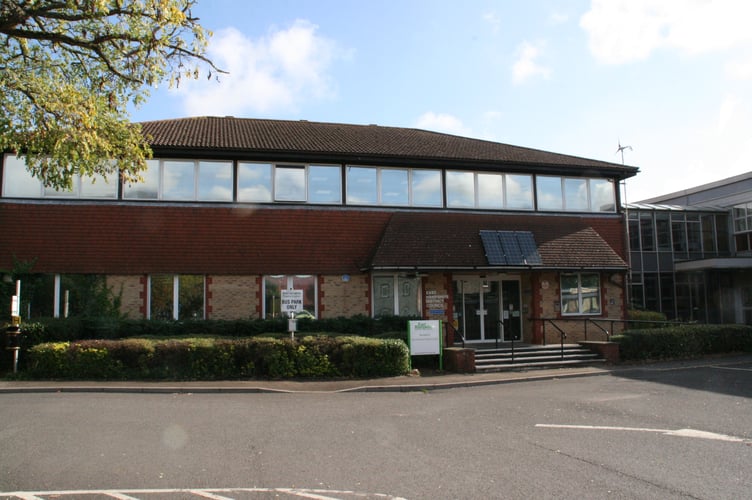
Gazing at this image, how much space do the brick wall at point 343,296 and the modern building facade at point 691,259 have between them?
615 inches

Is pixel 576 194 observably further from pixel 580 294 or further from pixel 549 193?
pixel 580 294

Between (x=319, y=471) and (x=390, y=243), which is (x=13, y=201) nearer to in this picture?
(x=390, y=243)

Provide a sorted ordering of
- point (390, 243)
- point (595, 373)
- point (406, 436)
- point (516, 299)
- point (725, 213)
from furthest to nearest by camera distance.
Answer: point (725, 213) → point (516, 299) → point (390, 243) → point (595, 373) → point (406, 436)

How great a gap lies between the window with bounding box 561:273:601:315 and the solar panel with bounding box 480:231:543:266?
173cm

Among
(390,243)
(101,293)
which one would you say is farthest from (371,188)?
(101,293)

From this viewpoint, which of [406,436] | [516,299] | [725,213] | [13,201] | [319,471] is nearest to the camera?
[319,471]

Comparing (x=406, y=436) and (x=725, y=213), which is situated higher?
(x=725, y=213)

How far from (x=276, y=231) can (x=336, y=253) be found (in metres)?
1.90

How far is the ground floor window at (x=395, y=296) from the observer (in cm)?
1789

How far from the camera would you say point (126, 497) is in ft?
17.2

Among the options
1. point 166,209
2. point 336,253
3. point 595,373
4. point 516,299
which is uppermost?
point 166,209

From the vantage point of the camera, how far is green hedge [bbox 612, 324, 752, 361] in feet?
54.7

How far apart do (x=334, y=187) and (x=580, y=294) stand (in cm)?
876

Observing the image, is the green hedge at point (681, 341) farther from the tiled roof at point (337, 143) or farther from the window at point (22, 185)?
the window at point (22, 185)
